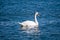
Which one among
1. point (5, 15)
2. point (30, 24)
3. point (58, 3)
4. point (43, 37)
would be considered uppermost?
point (58, 3)

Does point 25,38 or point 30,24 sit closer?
point 25,38

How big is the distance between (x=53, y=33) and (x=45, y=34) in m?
0.57

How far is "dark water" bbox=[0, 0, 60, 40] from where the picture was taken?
58.7 ft

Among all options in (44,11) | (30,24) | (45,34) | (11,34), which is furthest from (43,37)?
(44,11)

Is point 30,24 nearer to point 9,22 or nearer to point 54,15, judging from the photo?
point 9,22

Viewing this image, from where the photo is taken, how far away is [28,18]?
77.5 feet

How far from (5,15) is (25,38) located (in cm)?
795

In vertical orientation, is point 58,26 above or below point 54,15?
below

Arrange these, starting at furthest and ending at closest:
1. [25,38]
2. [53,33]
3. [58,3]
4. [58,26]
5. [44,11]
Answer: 1. [58,3]
2. [44,11]
3. [58,26]
4. [53,33]
5. [25,38]

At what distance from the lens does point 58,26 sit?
2039cm

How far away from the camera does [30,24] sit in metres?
20.7

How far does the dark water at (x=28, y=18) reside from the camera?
58.7 feet

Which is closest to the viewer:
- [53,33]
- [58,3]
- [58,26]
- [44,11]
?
[53,33]

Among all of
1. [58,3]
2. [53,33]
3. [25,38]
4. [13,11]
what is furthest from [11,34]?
[58,3]
